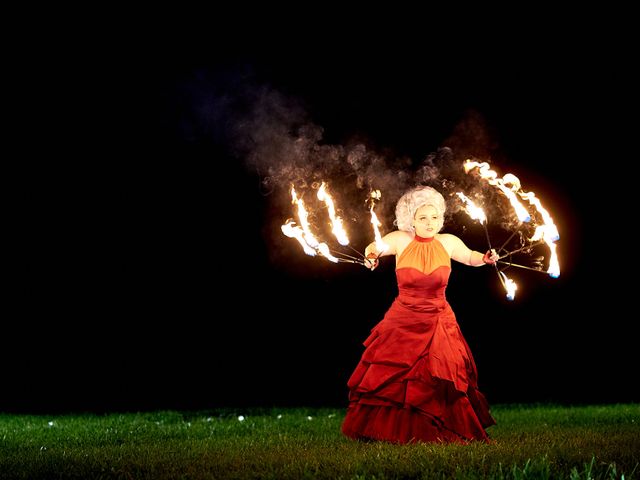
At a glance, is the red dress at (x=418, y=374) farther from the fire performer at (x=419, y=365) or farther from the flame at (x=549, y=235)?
the flame at (x=549, y=235)

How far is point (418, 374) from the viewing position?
25.3 ft

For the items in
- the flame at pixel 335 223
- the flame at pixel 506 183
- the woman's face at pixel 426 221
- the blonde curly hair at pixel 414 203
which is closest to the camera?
the flame at pixel 506 183

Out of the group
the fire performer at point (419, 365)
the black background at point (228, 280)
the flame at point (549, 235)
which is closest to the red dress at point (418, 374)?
the fire performer at point (419, 365)

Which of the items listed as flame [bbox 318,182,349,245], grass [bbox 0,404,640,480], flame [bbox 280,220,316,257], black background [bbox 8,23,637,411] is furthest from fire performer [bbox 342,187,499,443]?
black background [bbox 8,23,637,411]

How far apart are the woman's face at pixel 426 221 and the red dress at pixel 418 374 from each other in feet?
0.61

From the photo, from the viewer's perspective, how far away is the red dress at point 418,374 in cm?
762

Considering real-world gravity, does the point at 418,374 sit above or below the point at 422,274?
below

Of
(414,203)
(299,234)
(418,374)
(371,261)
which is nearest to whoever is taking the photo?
(418,374)

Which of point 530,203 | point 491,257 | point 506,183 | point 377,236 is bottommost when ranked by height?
point 491,257

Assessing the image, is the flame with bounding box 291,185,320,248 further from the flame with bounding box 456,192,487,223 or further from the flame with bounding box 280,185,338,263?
the flame with bounding box 456,192,487,223

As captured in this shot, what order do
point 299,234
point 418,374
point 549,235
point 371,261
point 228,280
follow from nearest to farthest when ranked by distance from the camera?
1. point 549,235
2. point 418,374
3. point 299,234
4. point 371,261
5. point 228,280

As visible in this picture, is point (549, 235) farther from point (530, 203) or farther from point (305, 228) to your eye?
point (305, 228)

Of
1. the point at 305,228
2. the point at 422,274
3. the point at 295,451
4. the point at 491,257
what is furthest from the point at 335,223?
the point at 295,451

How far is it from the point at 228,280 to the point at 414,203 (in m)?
6.30
